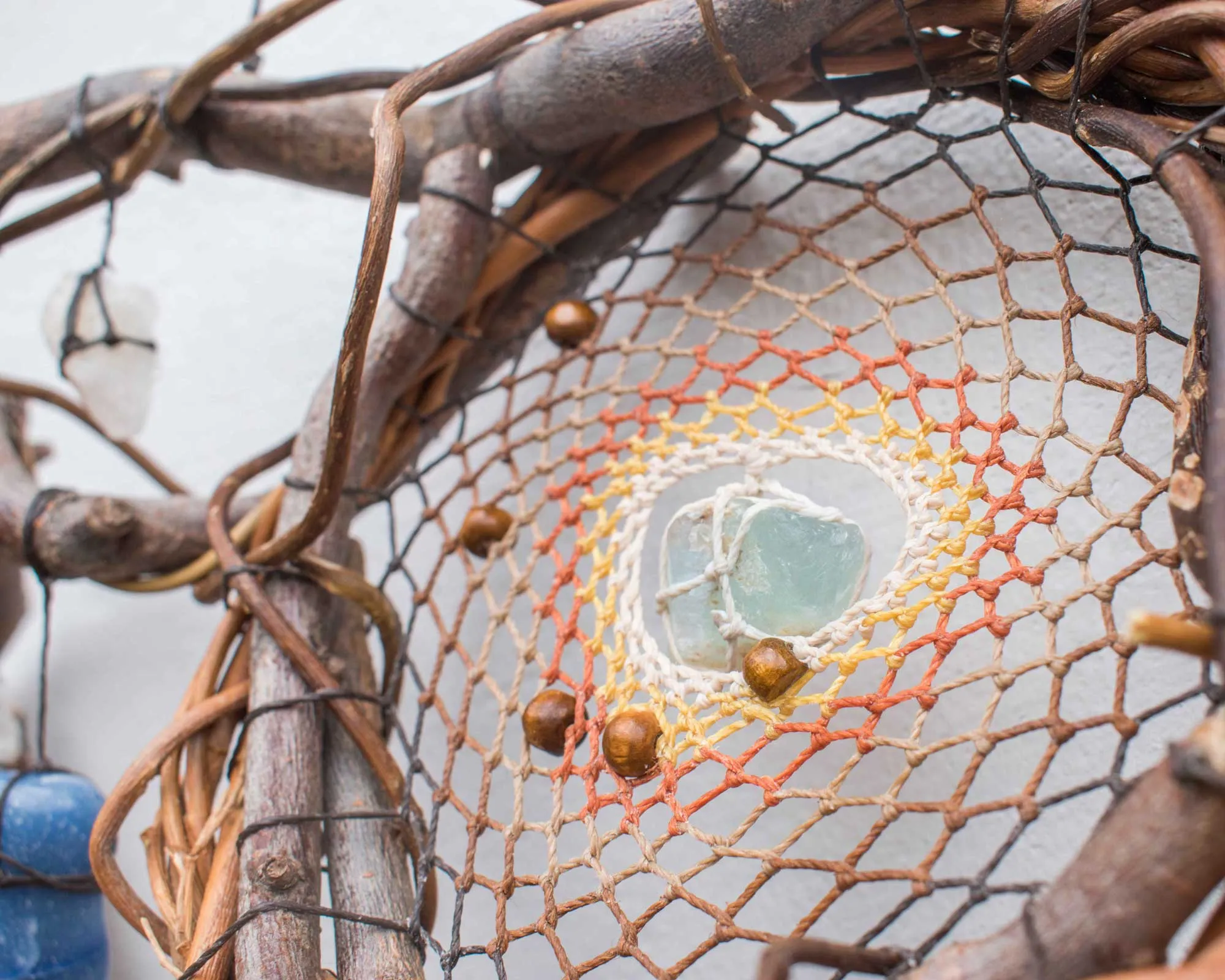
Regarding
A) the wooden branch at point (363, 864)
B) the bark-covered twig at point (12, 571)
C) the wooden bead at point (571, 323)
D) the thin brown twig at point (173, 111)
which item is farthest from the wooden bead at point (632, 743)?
the bark-covered twig at point (12, 571)

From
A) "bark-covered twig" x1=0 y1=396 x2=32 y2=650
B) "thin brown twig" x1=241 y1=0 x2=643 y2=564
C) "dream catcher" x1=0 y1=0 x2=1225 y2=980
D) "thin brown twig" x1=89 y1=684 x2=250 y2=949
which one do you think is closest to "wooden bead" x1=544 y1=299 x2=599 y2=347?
"dream catcher" x1=0 y1=0 x2=1225 y2=980

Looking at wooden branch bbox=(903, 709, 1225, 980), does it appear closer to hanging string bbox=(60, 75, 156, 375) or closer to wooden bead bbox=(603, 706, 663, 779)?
wooden bead bbox=(603, 706, 663, 779)

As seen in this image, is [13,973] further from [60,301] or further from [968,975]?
[968,975]

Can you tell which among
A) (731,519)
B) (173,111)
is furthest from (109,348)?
(731,519)

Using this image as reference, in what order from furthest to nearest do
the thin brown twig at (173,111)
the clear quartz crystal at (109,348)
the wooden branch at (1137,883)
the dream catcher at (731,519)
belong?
the clear quartz crystal at (109,348) → the thin brown twig at (173,111) → the dream catcher at (731,519) → the wooden branch at (1137,883)

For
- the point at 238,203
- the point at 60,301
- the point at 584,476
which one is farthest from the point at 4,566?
the point at 584,476

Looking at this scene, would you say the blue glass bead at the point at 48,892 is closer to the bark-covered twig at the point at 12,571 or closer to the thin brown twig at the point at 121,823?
the thin brown twig at the point at 121,823

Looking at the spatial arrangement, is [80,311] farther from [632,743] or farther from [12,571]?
[632,743]
